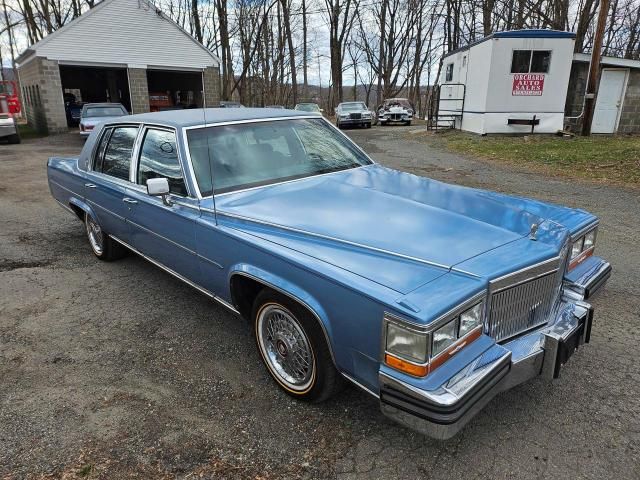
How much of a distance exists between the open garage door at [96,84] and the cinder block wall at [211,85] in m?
5.86

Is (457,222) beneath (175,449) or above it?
above

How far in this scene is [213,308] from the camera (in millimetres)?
4000

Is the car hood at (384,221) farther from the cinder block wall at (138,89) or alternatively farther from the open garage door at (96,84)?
the open garage door at (96,84)

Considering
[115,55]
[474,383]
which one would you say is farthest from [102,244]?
[115,55]

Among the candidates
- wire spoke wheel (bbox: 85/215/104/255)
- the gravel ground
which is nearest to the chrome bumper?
the gravel ground

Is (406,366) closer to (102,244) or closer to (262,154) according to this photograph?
(262,154)

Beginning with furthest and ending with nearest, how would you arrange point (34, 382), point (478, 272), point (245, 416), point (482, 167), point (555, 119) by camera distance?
1. point (555, 119)
2. point (482, 167)
3. point (34, 382)
4. point (245, 416)
5. point (478, 272)

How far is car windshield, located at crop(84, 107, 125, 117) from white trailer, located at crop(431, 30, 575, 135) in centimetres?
1333

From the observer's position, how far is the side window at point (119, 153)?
414 cm

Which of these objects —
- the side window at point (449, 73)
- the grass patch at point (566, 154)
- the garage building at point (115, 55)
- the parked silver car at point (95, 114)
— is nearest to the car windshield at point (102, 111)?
the parked silver car at point (95, 114)

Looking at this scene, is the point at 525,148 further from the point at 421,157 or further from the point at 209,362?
the point at 209,362

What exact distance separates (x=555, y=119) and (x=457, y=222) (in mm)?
16002

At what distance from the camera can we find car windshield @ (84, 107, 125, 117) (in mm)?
16672

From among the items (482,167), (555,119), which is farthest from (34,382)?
(555,119)
